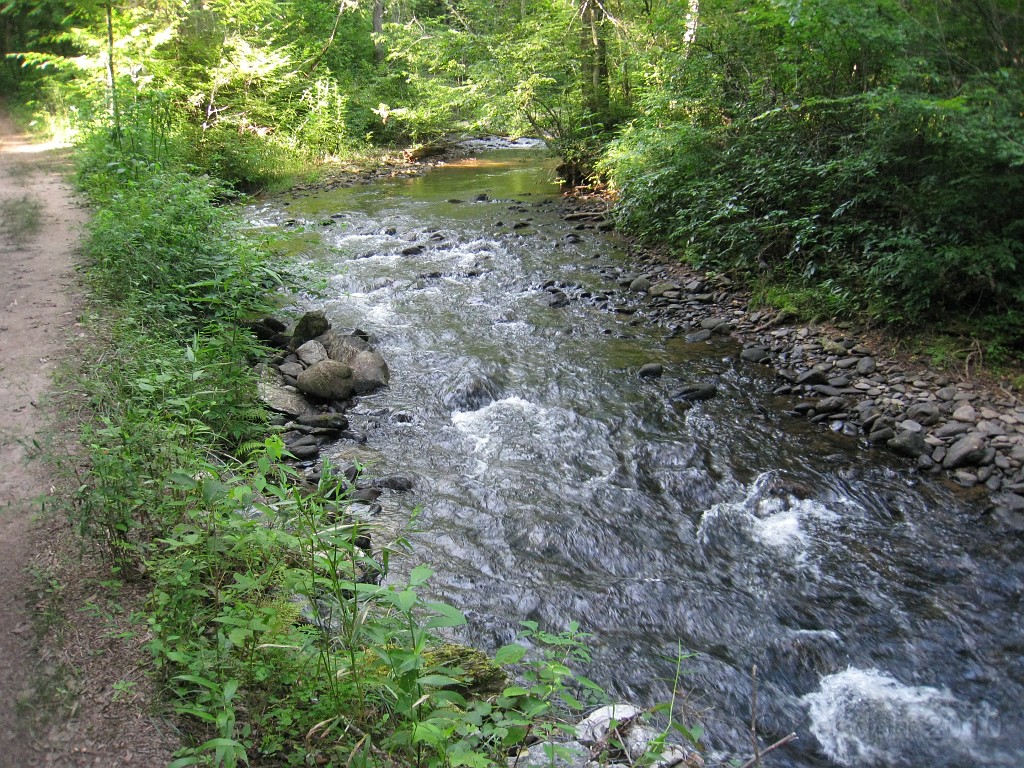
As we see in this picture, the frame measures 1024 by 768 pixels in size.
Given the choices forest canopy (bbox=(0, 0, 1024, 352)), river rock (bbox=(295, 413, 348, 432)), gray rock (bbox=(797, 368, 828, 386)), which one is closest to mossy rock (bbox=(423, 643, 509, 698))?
river rock (bbox=(295, 413, 348, 432))

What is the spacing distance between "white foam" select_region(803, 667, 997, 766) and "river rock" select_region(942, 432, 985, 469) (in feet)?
8.84

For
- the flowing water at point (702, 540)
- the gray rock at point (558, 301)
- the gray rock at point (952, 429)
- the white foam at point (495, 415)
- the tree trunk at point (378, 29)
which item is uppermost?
the tree trunk at point (378, 29)

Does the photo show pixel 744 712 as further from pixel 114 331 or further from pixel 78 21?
pixel 78 21

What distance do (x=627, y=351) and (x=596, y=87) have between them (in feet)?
36.5

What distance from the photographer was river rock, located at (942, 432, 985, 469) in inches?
240

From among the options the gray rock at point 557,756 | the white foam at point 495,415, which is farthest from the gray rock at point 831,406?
the gray rock at point 557,756

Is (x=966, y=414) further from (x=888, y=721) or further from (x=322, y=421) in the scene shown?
(x=322, y=421)

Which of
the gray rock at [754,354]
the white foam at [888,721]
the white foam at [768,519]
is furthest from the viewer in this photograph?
the gray rock at [754,354]

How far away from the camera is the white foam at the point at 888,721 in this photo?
376 cm

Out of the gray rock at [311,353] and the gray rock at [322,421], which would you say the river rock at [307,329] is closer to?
the gray rock at [311,353]

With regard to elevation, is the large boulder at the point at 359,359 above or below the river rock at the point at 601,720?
above

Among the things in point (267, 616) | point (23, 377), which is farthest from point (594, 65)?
point (267, 616)

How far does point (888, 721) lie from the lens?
12.9ft

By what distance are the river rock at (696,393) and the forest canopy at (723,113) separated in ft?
6.68
